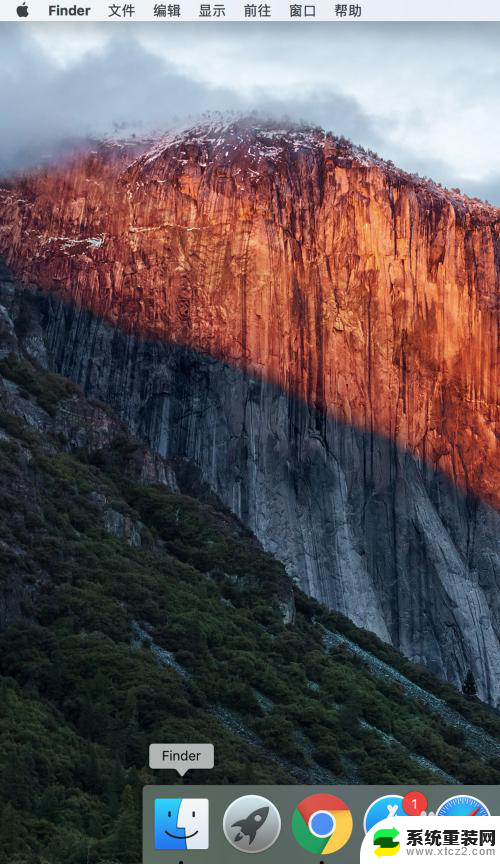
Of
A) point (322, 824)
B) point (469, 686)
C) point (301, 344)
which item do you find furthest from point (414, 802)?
point (301, 344)

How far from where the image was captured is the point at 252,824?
33062mm

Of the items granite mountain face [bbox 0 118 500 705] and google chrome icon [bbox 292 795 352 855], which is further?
granite mountain face [bbox 0 118 500 705]

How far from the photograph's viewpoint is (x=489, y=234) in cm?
12044

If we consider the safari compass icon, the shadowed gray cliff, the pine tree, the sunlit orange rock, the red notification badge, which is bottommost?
the safari compass icon

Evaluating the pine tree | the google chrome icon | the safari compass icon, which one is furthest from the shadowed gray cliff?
the safari compass icon

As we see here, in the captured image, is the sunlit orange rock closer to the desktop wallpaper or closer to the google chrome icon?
the desktop wallpaper

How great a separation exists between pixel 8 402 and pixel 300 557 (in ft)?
79.1

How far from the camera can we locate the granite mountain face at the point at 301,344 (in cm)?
10819

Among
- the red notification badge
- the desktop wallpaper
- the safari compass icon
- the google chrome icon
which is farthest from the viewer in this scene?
the desktop wallpaper

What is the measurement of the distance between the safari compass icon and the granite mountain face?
237 feet

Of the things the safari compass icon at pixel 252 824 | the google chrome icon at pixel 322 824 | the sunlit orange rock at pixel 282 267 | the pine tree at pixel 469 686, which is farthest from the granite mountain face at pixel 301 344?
the safari compass icon at pixel 252 824

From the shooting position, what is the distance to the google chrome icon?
33094 mm

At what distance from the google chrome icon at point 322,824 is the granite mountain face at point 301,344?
71741 mm

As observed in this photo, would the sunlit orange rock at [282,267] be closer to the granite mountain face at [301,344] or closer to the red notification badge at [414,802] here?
the granite mountain face at [301,344]
